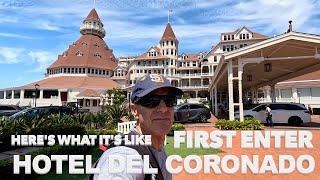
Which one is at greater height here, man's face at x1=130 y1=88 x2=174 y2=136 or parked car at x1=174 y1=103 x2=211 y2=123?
man's face at x1=130 y1=88 x2=174 y2=136

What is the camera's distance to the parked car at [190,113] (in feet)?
64.3

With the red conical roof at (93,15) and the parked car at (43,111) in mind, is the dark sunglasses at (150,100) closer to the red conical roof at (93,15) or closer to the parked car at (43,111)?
the parked car at (43,111)

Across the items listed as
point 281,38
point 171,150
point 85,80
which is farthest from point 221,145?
point 85,80

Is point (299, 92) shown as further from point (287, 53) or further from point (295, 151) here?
point (295, 151)

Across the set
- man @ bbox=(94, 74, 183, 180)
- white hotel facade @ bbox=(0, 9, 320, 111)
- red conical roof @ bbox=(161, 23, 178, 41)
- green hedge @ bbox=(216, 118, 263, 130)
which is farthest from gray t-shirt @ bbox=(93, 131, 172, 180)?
red conical roof @ bbox=(161, 23, 178, 41)

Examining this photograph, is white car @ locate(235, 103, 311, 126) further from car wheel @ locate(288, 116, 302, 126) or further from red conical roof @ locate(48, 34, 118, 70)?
red conical roof @ locate(48, 34, 118, 70)

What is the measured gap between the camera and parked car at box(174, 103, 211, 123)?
64.3 ft

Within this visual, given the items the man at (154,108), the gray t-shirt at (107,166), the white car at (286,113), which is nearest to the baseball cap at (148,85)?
the man at (154,108)

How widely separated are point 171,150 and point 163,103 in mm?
7848

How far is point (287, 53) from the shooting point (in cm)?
1598

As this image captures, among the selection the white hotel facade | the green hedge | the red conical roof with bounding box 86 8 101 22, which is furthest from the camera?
the red conical roof with bounding box 86 8 101 22

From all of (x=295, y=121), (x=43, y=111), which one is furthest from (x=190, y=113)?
(x=43, y=111)

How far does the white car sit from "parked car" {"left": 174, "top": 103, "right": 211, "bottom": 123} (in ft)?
11.1

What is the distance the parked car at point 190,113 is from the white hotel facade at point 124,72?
71.9 ft
